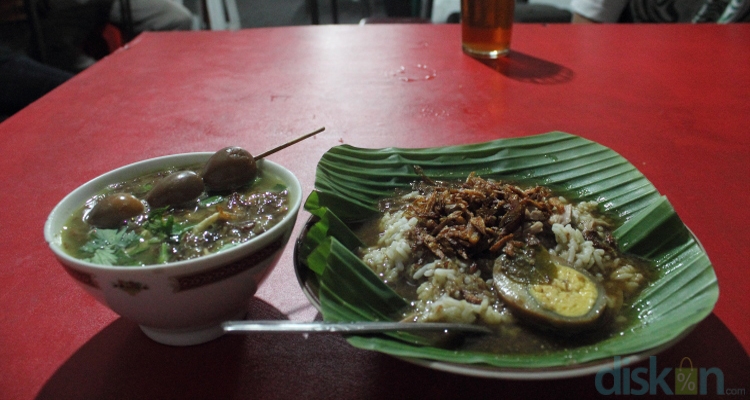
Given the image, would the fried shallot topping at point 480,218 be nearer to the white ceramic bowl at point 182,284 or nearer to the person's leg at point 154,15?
the white ceramic bowl at point 182,284

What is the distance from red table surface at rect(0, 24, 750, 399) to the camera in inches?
37.6

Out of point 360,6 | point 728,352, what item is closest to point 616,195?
point 728,352

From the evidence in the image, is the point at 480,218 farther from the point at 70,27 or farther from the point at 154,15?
the point at 154,15

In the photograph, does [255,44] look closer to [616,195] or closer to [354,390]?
[616,195]

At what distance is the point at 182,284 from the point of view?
0.85 metres

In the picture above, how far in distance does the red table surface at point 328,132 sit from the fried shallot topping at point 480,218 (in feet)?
1.01

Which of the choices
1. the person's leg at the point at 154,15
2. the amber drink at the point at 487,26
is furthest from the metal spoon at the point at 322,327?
the person's leg at the point at 154,15

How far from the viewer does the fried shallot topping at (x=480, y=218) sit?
1157 millimetres

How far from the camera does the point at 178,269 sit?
829 millimetres

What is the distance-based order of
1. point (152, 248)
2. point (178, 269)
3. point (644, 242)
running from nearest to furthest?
point (178, 269)
point (152, 248)
point (644, 242)

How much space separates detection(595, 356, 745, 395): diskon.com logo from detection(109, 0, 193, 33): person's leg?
5078 mm

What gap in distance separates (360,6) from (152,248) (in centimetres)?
896

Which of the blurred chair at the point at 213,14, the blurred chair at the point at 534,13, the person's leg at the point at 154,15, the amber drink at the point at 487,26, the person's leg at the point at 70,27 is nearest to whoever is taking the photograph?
the amber drink at the point at 487,26

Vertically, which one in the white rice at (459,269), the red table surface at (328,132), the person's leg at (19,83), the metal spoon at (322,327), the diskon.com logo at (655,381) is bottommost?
the person's leg at (19,83)
